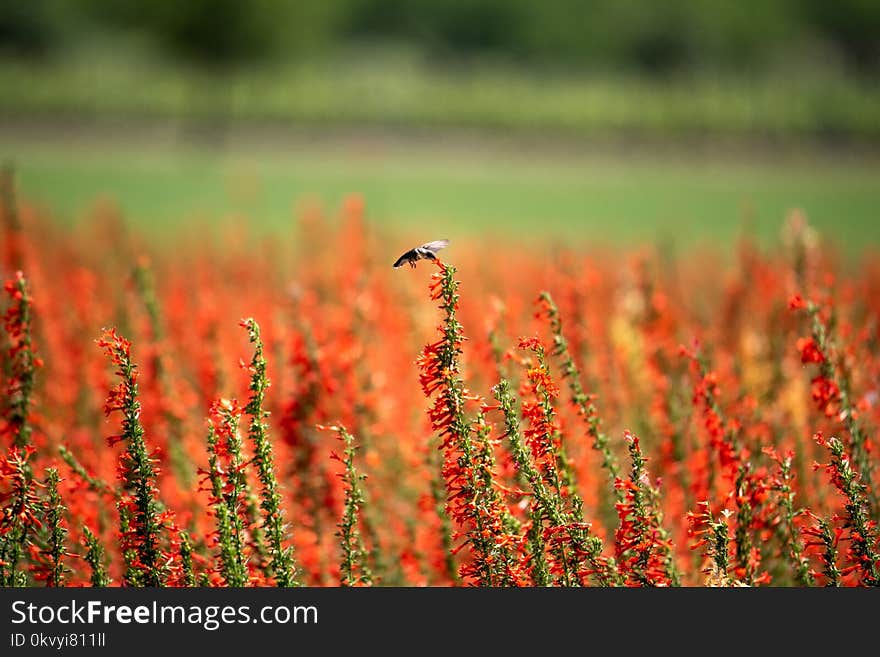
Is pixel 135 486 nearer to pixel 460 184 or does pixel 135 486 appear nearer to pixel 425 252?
pixel 425 252

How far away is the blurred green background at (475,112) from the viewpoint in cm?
2159

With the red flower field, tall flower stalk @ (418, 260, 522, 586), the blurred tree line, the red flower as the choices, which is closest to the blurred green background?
the blurred tree line

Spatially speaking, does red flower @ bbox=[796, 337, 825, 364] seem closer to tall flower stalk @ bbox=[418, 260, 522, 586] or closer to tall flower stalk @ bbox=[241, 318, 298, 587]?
tall flower stalk @ bbox=[418, 260, 522, 586]

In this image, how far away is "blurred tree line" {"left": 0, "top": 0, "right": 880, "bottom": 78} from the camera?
92.8ft

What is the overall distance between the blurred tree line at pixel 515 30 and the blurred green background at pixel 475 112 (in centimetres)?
8

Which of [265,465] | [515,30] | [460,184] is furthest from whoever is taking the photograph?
[515,30]

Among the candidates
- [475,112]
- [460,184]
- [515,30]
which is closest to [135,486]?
[460,184]

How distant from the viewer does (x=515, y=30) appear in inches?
1458

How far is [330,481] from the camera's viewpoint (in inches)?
163

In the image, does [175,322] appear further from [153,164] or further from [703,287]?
[153,164]

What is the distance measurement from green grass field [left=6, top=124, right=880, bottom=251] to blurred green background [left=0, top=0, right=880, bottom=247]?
0.39ft

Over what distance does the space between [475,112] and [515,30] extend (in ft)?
27.1

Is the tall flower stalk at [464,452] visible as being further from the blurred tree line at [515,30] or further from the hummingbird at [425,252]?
the blurred tree line at [515,30]

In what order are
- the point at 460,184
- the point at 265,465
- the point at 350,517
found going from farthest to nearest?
1. the point at 460,184
2. the point at 350,517
3. the point at 265,465
